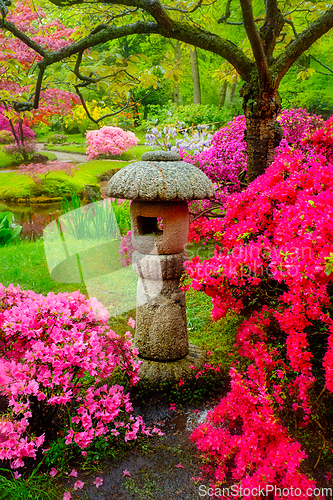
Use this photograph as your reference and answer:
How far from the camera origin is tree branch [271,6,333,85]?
2.61 meters

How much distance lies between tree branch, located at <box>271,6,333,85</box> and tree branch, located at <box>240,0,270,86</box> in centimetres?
15

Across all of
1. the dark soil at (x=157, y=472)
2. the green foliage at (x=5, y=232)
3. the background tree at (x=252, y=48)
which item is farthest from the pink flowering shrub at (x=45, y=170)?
the dark soil at (x=157, y=472)

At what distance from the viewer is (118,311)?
3721mm

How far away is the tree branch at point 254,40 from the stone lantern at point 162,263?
1060 millimetres

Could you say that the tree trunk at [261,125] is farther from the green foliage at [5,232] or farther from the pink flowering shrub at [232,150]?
the green foliage at [5,232]

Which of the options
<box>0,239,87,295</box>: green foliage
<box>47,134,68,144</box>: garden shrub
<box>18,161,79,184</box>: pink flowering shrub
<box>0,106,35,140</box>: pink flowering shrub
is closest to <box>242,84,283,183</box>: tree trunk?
<box>0,239,87,295</box>: green foliage

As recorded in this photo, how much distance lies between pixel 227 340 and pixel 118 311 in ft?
4.49

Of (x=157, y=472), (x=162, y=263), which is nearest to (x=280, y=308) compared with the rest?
(x=162, y=263)

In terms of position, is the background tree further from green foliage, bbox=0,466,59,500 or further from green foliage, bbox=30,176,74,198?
green foliage, bbox=30,176,74,198

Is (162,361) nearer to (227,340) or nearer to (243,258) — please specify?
(227,340)

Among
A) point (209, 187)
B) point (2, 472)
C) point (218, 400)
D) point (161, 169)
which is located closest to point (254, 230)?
point (209, 187)

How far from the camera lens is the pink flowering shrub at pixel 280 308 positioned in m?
1.38

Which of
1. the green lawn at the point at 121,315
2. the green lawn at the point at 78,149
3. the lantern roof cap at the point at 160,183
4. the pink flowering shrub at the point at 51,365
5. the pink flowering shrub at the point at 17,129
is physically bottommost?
the green lawn at the point at 121,315

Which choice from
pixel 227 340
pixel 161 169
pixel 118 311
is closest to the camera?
pixel 161 169
